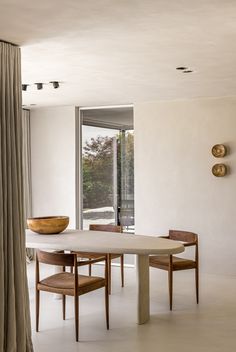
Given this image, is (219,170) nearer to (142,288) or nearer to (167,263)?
(167,263)

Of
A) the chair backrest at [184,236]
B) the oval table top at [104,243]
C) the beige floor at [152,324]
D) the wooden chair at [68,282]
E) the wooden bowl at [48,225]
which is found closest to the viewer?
the beige floor at [152,324]

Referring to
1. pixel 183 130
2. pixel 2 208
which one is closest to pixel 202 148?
pixel 183 130

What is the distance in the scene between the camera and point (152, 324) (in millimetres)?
4477

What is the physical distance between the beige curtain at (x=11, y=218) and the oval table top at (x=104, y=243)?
772 millimetres

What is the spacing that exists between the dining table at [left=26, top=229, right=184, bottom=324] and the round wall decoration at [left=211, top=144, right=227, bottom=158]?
2.01 metres

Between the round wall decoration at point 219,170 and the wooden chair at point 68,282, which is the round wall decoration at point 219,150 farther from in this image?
the wooden chair at point 68,282

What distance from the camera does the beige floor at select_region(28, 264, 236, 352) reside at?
3.97 meters

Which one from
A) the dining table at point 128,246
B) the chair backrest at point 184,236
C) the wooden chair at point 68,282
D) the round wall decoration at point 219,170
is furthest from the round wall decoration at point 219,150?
the wooden chair at point 68,282

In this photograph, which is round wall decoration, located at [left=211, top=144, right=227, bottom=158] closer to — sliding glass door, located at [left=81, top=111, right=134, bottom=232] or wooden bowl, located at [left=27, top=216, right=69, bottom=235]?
sliding glass door, located at [left=81, top=111, right=134, bottom=232]

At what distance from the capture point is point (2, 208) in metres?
3.47

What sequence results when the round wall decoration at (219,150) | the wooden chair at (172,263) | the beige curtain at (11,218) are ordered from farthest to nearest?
the round wall decoration at (219,150) → the wooden chair at (172,263) → the beige curtain at (11,218)

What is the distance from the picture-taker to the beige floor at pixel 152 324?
3.97 metres

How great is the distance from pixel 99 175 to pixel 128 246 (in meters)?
3.09

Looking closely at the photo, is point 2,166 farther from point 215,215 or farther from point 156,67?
point 215,215
